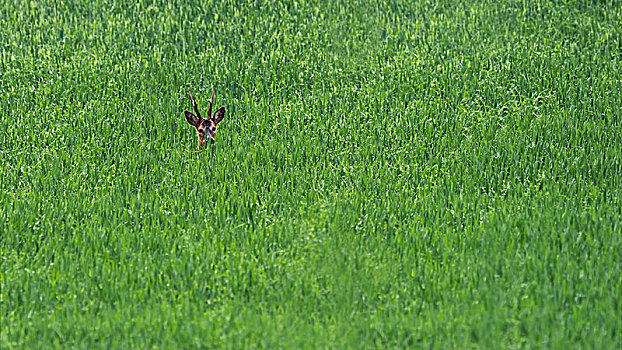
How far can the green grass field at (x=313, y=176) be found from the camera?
5230mm

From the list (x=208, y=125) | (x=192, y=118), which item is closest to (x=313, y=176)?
(x=208, y=125)

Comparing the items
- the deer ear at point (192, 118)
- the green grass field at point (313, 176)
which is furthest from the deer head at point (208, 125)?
the green grass field at point (313, 176)

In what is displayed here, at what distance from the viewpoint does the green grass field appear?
523cm

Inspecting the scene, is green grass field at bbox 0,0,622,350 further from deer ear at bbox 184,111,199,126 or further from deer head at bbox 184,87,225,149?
deer ear at bbox 184,111,199,126

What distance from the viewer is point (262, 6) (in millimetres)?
10664

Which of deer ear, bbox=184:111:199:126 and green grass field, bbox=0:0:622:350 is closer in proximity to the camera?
green grass field, bbox=0:0:622:350

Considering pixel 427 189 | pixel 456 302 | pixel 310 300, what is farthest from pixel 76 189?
pixel 456 302

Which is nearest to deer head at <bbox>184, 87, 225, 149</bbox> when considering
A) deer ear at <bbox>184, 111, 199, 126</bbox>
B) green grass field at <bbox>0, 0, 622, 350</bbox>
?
deer ear at <bbox>184, 111, 199, 126</bbox>

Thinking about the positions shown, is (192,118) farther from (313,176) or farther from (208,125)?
(313,176)

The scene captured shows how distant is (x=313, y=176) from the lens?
6.95m

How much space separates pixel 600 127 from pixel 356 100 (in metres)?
2.61

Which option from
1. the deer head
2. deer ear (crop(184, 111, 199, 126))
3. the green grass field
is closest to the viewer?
the green grass field

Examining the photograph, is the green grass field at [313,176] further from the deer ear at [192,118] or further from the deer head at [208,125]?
the deer ear at [192,118]

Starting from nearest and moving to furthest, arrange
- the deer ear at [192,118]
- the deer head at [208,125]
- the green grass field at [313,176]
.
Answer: the green grass field at [313,176] < the deer ear at [192,118] < the deer head at [208,125]
